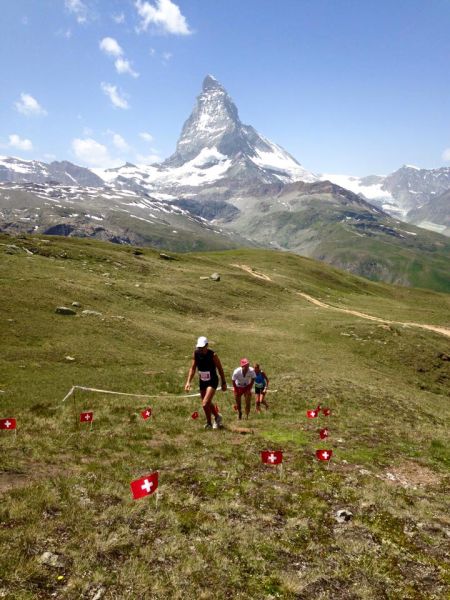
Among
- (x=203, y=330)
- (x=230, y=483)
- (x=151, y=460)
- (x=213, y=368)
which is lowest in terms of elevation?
(x=203, y=330)

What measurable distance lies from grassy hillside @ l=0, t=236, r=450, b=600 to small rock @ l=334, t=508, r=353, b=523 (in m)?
0.17

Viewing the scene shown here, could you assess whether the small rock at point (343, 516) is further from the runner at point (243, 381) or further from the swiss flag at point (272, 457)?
the runner at point (243, 381)

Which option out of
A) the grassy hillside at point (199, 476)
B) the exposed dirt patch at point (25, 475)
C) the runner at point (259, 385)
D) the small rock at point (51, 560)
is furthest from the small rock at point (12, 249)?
the small rock at point (51, 560)

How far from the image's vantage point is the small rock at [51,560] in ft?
29.3

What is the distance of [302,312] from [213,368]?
51316mm

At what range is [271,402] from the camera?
93.5 feet

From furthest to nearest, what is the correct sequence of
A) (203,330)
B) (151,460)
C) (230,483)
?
1. (203,330)
2. (151,460)
3. (230,483)

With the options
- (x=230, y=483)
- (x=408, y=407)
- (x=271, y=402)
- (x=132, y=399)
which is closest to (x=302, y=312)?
(x=408, y=407)

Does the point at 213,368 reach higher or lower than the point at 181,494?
Answer: higher

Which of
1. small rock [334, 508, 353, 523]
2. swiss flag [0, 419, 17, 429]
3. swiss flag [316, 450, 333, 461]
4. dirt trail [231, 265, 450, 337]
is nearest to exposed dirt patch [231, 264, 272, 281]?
dirt trail [231, 265, 450, 337]

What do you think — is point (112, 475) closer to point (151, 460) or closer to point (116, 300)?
point (151, 460)

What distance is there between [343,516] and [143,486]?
575 cm

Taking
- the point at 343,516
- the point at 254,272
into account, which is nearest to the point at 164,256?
the point at 254,272

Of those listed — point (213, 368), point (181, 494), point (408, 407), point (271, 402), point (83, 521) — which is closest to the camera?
point (83, 521)
